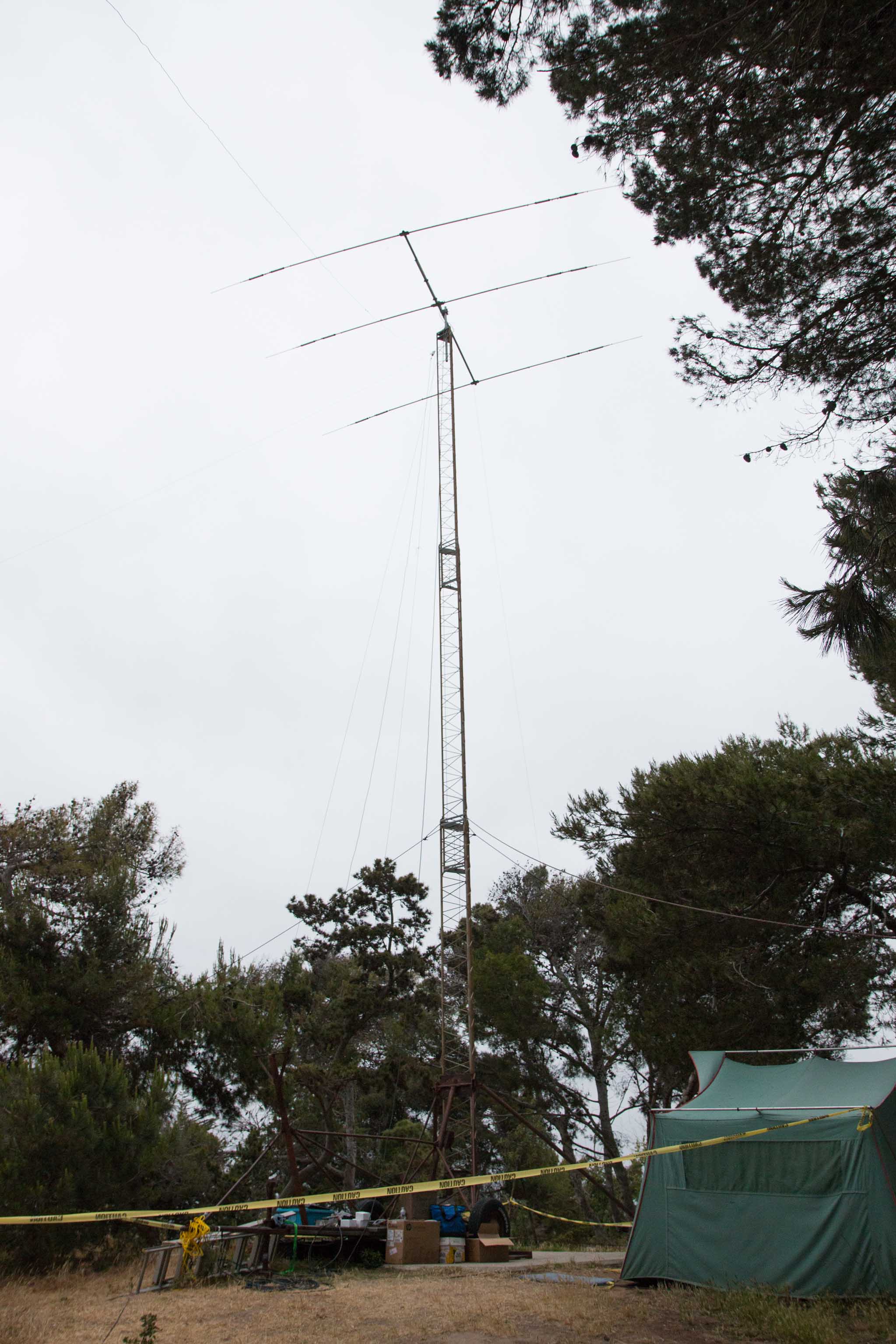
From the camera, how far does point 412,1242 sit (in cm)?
1058

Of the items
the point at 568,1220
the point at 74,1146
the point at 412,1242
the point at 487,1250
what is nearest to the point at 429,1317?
the point at 568,1220

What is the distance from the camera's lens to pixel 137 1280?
9.45 m

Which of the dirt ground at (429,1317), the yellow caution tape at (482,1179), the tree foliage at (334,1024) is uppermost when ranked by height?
the tree foliage at (334,1024)

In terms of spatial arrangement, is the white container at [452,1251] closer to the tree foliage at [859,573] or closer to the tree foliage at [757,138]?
the tree foliage at [859,573]

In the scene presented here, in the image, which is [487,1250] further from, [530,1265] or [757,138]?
[757,138]

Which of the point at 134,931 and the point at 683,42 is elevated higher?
the point at 683,42

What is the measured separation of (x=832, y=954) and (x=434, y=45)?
12.2 meters

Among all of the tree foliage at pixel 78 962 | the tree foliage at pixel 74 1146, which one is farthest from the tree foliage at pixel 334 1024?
the tree foliage at pixel 74 1146

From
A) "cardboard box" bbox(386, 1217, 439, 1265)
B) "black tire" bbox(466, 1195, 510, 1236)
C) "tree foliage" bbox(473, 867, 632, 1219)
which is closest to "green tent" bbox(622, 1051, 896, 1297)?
"cardboard box" bbox(386, 1217, 439, 1265)

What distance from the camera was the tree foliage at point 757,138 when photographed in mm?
5488

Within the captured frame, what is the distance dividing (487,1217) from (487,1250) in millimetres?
972

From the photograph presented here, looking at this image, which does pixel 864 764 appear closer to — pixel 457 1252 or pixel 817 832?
pixel 817 832

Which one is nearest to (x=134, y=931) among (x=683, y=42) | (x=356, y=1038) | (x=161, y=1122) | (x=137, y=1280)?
(x=161, y=1122)

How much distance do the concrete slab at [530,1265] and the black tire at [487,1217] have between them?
528 mm
